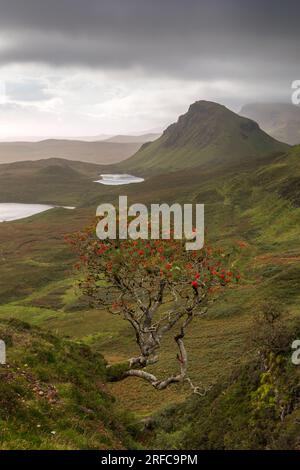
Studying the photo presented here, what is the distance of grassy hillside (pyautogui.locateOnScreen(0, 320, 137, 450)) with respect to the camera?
13796mm

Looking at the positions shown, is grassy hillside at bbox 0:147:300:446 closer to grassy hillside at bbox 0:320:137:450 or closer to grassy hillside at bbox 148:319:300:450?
grassy hillside at bbox 148:319:300:450

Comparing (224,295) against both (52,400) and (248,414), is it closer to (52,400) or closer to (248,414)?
(248,414)

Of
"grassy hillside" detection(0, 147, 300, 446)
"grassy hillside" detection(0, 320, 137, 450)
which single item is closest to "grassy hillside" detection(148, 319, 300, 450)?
"grassy hillside" detection(0, 147, 300, 446)

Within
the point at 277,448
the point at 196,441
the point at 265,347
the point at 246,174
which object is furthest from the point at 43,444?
the point at 246,174

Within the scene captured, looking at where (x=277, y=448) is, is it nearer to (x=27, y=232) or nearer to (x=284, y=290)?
(x=284, y=290)

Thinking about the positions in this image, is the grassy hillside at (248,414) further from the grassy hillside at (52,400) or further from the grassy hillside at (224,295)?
the grassy hillside at (52,400)

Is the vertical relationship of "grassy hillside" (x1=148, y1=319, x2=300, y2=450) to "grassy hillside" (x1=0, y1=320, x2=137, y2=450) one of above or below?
below

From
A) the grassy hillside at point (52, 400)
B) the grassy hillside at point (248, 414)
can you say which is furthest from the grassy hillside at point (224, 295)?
the grassy hillside at point (52, 400)

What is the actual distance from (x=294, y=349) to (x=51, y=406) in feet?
35.6

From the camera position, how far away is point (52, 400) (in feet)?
54.7

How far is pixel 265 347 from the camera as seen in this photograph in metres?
21.7

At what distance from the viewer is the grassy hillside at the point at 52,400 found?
13.8m

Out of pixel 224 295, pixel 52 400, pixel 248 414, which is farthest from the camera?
pixel 224 295

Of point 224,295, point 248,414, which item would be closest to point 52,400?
point 248,414
